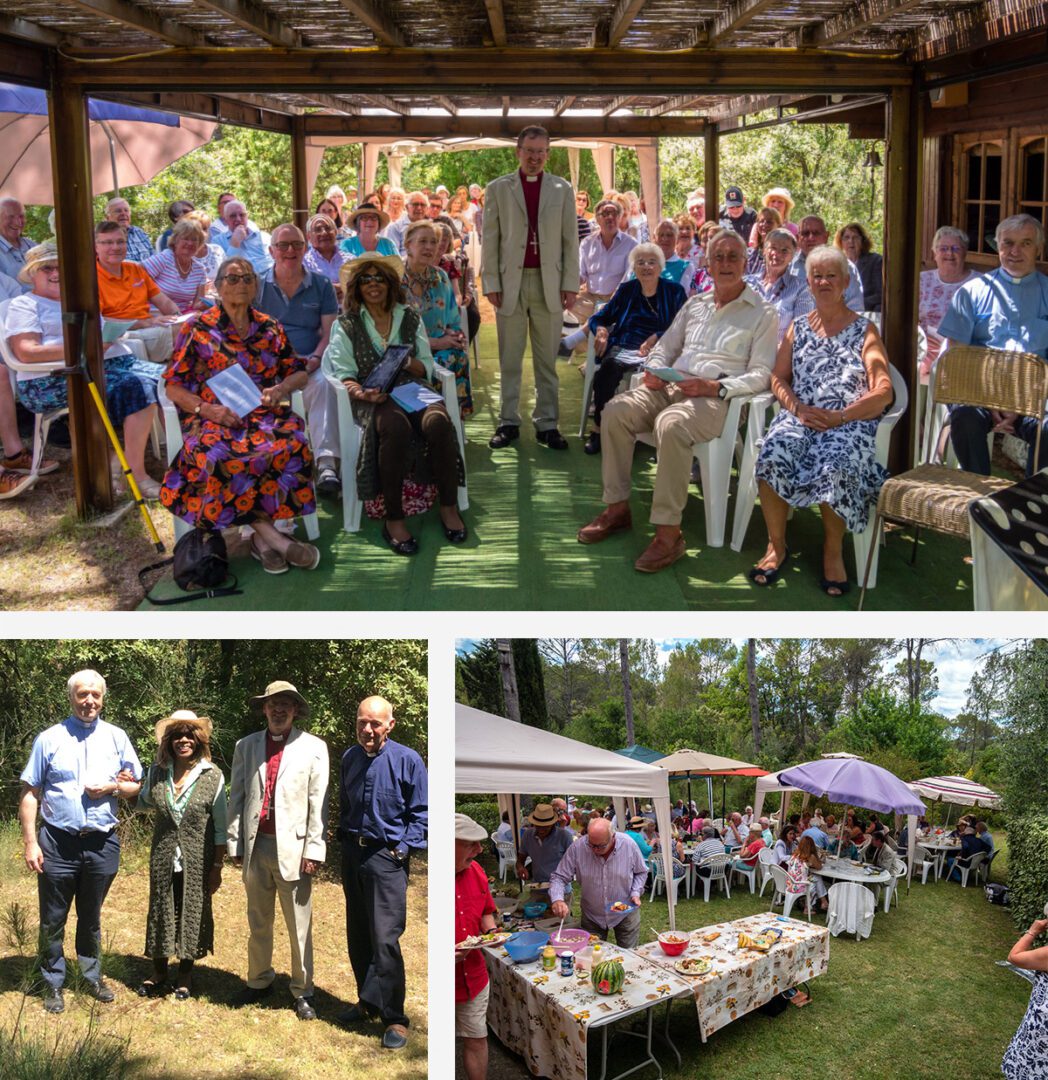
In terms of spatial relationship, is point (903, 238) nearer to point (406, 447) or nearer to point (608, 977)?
point (406, 447)

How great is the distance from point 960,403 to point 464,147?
12.9 meters

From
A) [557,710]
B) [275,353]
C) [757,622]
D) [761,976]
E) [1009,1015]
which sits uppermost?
[275,353]

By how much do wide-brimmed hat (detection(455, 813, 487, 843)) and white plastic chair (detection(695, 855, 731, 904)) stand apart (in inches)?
59.2

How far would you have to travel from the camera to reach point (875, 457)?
17.3 feet

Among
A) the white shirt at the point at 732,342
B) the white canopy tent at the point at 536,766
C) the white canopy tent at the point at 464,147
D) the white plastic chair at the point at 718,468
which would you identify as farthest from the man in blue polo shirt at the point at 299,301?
the white canopy tent at the point at 464,147

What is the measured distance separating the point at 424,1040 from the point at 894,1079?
4.04 ft

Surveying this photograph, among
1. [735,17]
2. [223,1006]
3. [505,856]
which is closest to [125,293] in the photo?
Result: [735,17]

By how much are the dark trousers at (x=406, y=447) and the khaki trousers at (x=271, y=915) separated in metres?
2.81

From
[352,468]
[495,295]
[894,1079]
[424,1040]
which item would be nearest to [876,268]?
[495,295]

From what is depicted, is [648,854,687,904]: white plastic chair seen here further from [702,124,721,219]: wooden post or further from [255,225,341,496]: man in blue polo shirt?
[702,124,721,219]: wooden post

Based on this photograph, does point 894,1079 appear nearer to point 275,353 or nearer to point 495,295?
point 275,353

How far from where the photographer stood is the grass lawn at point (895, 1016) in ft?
10.3

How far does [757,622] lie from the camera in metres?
2.52

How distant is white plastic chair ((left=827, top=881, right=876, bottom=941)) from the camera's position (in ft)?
12.2
